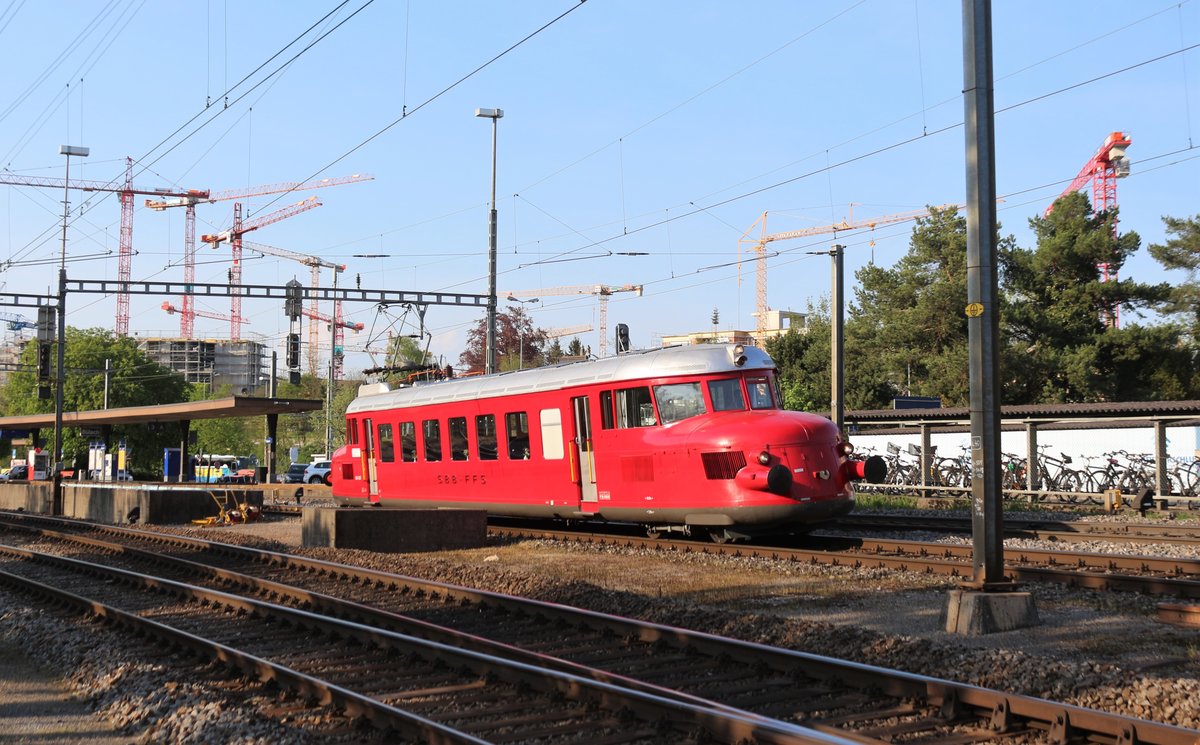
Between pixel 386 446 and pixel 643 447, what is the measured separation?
8.97m

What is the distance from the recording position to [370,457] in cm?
2491

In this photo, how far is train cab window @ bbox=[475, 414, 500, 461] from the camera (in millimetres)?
20500

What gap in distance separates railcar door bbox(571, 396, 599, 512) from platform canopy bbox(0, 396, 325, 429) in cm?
1894

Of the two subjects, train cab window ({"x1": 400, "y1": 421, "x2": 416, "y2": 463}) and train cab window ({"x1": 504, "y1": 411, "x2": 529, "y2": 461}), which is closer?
train cab window ({"x1": 504, "y1": 411, "x2": 529, "y2": 461})

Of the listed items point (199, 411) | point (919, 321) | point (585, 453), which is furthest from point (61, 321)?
point (919, 321)

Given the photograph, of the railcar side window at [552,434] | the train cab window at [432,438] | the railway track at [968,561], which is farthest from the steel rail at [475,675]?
the train cab window at [432,438]

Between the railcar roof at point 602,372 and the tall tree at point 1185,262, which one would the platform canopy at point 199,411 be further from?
the tall tree at point 1185,262

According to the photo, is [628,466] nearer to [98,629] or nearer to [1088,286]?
[98,629]

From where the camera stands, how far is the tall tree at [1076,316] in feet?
160

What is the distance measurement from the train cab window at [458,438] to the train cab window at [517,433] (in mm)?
1557

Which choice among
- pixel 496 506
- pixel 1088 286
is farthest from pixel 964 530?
pixel 1088 286

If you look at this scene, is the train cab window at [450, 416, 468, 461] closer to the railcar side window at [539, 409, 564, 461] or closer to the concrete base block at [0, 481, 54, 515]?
the railcar side window at [539, 409, 564, 461]

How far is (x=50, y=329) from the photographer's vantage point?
A: 3300 cm

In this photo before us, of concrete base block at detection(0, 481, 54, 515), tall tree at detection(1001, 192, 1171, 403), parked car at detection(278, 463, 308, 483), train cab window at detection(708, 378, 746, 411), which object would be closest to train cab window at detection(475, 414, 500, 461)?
train cab window at detection(708, 378, 746, 411)
